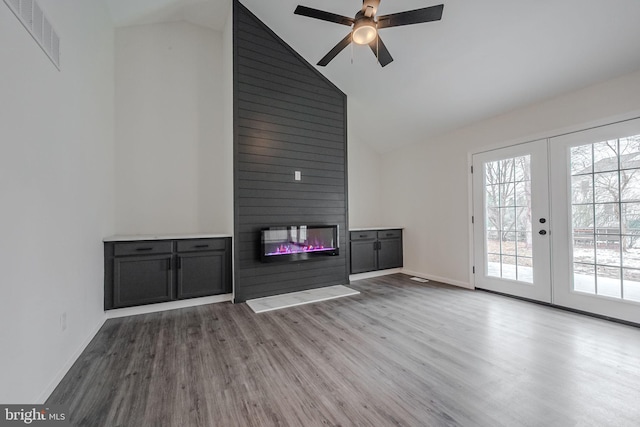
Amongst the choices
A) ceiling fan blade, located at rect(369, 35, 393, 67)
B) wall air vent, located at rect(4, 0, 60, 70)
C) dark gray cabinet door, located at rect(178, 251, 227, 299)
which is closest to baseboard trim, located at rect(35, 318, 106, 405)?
dark gray cabinet door, located at rect(178, 251, 227, 299)

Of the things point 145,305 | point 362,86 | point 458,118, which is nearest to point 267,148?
point 362,86

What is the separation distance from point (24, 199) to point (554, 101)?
16.5 feet

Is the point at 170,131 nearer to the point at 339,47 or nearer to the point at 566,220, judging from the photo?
the point at 339,47

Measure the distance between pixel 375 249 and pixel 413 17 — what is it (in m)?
3.57

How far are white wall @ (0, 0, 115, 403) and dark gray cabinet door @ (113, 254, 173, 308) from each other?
18 cm

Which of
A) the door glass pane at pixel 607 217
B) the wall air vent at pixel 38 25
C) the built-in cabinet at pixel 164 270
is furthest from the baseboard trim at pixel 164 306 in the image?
the door glass pane at pixel 607 217

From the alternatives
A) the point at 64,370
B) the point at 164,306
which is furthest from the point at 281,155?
the point at 64,370

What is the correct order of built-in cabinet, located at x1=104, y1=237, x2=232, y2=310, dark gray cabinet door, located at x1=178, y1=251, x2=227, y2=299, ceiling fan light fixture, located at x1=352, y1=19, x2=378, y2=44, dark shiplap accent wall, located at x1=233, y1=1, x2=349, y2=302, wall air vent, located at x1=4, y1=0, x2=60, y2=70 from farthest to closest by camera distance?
1. dark shiplap accent wall, located at x1=233, y1=1, x2=349, y2=302
2. dark gray cabinet door, located at x1=178, y1=251, x2=227, y2=299
3. built-in cabinet, located at x1=104, y1=237, x2=232, y2=310
4. ceiling fan light fixture, located at x1=352, y1=19, x2=378, y2=44
5. wall air vent, located at x1=4, y1=0, x2=60, y2=70

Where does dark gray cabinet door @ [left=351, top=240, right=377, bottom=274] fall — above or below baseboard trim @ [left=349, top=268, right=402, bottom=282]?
above

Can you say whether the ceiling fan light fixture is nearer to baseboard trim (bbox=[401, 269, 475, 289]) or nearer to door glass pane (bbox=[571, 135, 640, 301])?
door glass pane (bbox=[571, 135, 640, 301])

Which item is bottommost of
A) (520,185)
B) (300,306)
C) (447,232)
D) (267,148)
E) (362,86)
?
(300,306)

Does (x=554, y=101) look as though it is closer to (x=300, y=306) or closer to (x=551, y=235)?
(x=551, y=235)

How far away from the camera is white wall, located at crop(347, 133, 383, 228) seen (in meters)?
5.68

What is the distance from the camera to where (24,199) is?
5.01ft
